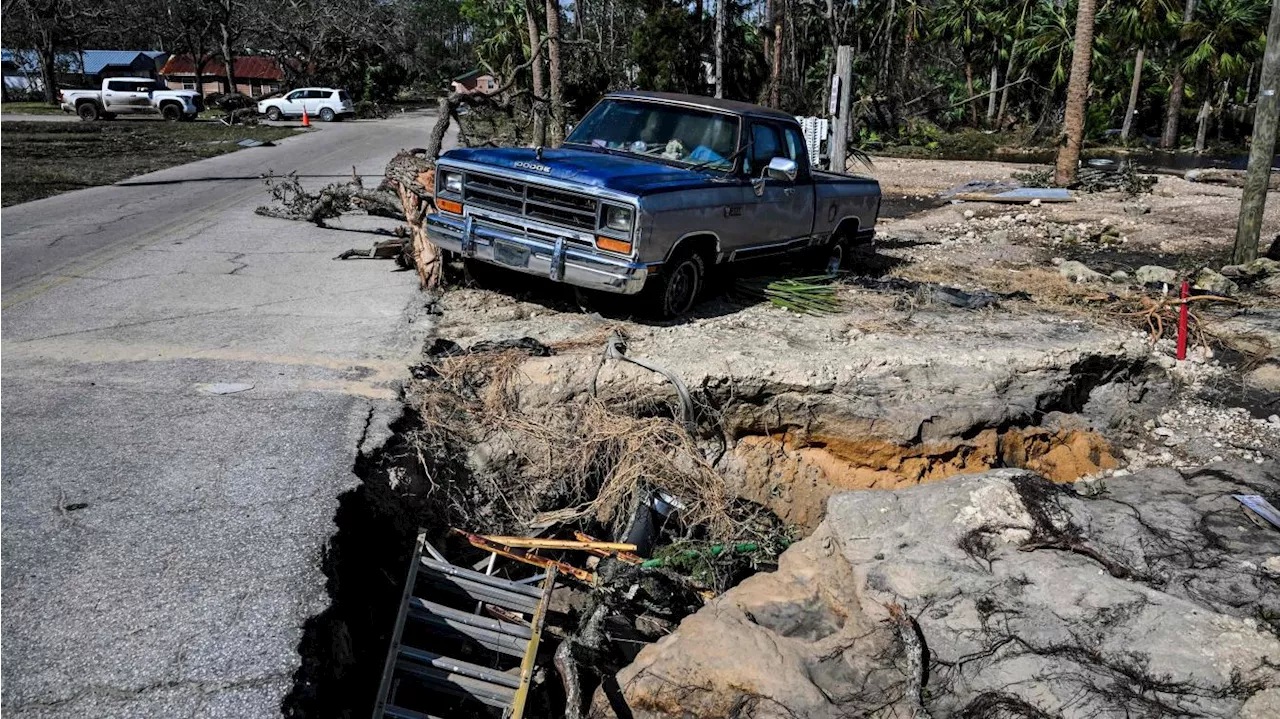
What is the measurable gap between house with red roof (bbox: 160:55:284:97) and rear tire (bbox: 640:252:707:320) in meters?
55.3

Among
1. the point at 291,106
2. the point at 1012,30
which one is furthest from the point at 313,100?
the point at 1012,30

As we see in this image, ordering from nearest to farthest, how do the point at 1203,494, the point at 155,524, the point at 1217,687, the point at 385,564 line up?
the point at 1217,687, the point at 155,524, the point at 385,564, the point at 1203,494

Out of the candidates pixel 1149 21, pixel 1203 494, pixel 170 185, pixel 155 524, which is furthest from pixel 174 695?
pixel 1149 21

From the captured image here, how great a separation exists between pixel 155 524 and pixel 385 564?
1114 mm

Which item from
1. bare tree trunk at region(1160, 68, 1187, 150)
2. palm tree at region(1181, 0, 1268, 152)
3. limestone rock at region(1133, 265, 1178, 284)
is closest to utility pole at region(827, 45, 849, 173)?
limestone rock at region(1133, 265, 1178, 284)

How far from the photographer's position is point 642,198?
276 inches

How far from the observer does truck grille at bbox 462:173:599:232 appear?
286 inches

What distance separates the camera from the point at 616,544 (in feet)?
18.1

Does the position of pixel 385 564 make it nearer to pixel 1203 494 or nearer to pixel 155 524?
pixel 155 524

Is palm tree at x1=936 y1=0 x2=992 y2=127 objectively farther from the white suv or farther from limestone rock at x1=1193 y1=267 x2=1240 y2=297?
limestone rock at x1=1193 y1=267 x2=1240 y2=297

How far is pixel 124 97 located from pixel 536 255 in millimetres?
32724

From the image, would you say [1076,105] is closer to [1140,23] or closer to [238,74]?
[1140,23]

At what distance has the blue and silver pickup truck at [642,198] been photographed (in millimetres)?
7184

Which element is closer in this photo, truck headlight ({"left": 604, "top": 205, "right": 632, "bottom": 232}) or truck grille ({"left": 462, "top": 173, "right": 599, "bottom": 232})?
truck headlight ({"left": 604, "top": 205, "right": 632, "bottom": 232})
